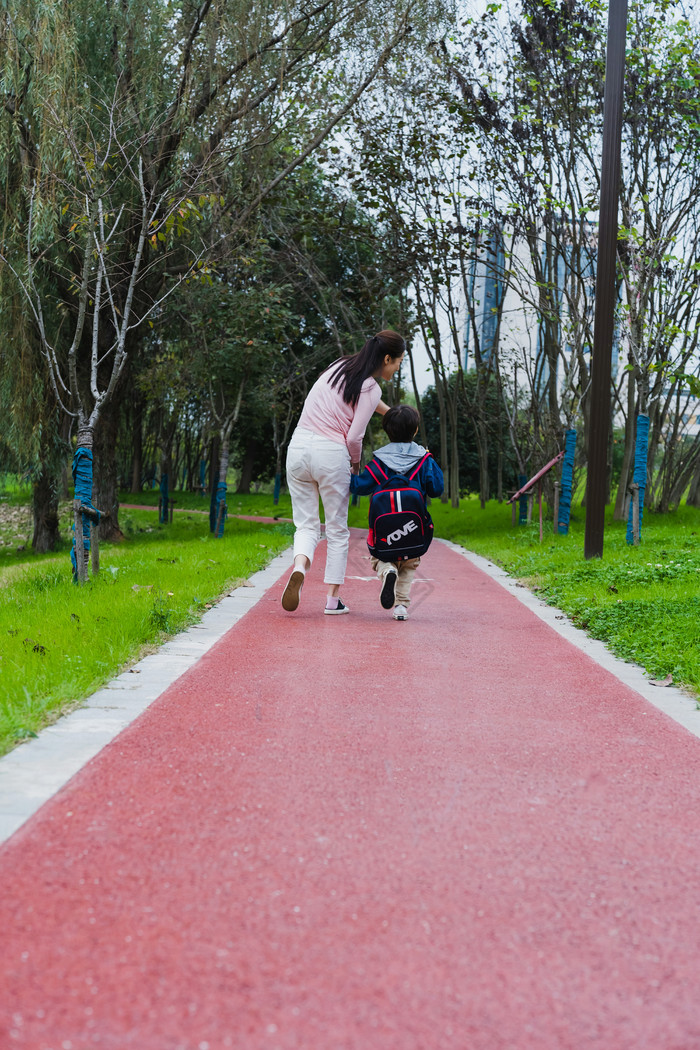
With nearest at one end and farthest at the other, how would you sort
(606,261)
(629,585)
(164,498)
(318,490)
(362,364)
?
(362,364), (318,490), (629,585), (606,261), (164,498)

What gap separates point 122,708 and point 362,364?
12.2ft

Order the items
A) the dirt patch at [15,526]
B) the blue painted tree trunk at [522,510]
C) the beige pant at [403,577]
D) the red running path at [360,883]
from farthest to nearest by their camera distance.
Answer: the dirt patch at [15,526] → the blue painted tree trunk at [522,510] → the beige pant at [403,577] → the red running path at [360,883]

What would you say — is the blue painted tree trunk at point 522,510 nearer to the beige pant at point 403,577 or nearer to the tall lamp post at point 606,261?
the tall lamp post at point 606,261

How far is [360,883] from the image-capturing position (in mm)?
2635

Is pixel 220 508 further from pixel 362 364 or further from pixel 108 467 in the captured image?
pixel 362 364

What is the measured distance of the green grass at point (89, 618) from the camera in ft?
14.4

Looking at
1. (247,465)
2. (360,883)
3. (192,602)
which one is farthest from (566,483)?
(247,465)

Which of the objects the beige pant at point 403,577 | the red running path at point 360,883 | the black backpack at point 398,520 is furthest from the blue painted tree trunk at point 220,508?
the red running path at point 360,883

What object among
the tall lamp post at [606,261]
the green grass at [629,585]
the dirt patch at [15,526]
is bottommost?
the dirt patch at [15,526]

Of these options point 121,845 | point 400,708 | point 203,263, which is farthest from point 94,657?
point 203,263

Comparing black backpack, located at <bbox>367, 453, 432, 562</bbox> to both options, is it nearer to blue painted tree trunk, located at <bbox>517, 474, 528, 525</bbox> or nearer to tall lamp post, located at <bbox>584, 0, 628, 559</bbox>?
tall lamp post, located at <bbox>584, 0, 628, 559</bbox>

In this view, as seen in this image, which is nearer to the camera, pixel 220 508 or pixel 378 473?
pixel 378 473

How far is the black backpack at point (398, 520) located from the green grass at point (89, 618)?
1.45 m

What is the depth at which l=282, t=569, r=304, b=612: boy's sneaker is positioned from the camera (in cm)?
707
